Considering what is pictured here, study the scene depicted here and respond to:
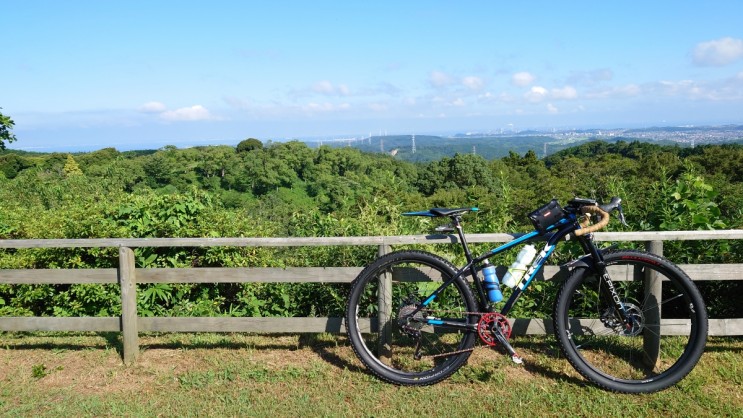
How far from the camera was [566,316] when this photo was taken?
376cm

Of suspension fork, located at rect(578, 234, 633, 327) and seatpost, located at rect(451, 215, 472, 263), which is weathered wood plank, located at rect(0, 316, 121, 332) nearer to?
seatpost, located at rect(451, 215, 472, 263)

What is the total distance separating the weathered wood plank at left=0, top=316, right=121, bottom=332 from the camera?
4.42 meters

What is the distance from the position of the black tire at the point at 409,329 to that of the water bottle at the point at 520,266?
0.30 meters

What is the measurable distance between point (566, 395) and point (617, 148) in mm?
79070

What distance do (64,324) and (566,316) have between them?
4005 mm

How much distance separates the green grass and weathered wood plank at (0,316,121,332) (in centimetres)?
24

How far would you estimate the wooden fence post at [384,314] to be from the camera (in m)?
4.13

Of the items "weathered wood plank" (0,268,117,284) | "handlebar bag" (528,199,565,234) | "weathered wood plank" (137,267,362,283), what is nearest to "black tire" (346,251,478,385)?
"weathered wood plank" (137,267,362,283)

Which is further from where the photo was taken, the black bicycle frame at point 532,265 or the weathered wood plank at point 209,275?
the weathered wood plank at point 209,275

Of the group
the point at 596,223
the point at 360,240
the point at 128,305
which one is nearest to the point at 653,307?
the point at 596,223

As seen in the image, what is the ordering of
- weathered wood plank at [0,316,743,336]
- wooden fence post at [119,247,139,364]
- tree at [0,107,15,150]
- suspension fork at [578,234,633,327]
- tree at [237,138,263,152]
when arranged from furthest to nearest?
1. tree at [237,138,263,152]
2. tree at [0,107,15,150]
3. weathered wood plank at [0,316,743,336]
4. wooden fence post at [119,247,139,364]
5. suspension fork at [578,234,633,327]

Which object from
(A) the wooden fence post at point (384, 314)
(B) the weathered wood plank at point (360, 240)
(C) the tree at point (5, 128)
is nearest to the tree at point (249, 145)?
(C) the tree at point (5, 128)

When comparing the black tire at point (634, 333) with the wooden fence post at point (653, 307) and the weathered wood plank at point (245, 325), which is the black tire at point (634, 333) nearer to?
the wooden fence post at point (653, 307)

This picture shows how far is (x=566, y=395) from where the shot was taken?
360cm
